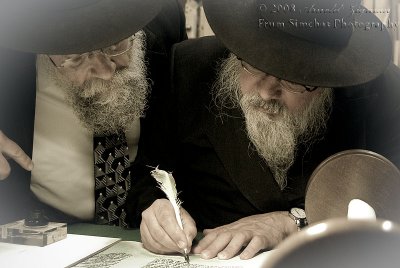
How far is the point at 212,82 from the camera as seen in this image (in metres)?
2.21

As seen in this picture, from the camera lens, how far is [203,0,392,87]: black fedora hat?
1525 millimetres

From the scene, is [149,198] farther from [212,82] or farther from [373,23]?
[373,23]

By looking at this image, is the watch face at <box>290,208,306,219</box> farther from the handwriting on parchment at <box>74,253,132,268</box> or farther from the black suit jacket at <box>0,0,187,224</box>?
the black suit jacket at <box>0,0,187,224</box>

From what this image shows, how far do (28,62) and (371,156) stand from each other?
1321 mm

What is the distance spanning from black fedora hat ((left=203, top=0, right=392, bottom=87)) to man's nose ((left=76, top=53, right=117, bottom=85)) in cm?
48

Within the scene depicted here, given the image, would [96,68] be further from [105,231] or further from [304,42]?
[304,42]

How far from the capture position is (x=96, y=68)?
1904 millimetres

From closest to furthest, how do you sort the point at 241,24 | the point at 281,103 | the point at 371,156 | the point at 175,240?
1. the point at 371,156
2. the point at 175,240
3. the point at 241,24
4. the point at 281,103

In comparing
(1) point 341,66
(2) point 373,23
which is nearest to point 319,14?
(1) point 341,66

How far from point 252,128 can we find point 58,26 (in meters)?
0.86

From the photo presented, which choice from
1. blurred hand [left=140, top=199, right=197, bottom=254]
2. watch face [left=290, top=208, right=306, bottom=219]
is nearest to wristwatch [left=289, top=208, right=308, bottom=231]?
watch face [left=290, top=208, right=306, bottom=219]

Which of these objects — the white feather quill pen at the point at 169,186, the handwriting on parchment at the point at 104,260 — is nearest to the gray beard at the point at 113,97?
the white feather quill pen at the point at 169,186

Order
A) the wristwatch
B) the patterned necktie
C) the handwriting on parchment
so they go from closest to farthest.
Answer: the handwriting on parchment, the wristwatch, the patterned necktie

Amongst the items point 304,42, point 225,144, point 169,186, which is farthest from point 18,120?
point 304,42
